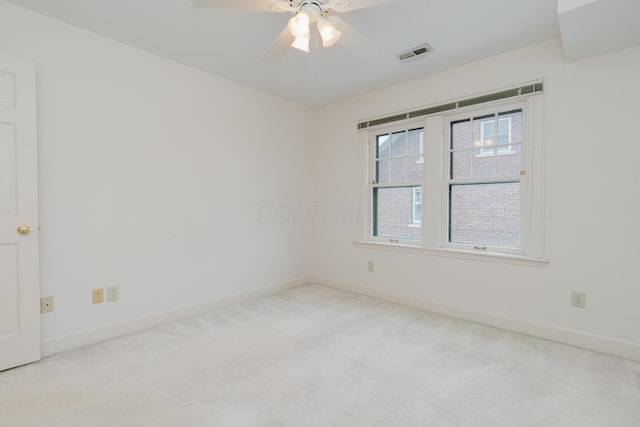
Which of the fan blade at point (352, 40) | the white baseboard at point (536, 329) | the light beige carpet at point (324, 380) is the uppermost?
the fan blade at point (352, 40)

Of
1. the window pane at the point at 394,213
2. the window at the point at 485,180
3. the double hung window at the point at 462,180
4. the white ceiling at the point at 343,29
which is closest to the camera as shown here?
the white ceiling at the point at 343,29

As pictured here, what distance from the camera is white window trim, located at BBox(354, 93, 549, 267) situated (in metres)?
2.57

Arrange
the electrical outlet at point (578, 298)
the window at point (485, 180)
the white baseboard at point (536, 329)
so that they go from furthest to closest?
1. the window at point (485, 180)
2. the electrical outlet at point (578, 298)
3. the white baseboard at point (536, 329)

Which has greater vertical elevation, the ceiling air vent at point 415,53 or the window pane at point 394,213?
the ceiling air vent at point 415,53

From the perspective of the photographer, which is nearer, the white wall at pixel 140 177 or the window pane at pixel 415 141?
the white wall at pixel 140 177

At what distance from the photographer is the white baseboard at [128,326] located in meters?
2.26

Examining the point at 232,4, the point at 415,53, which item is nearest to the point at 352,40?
the point at 415,53

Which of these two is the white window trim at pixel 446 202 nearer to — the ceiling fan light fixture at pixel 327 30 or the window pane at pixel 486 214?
the window pane at pixel 486 214

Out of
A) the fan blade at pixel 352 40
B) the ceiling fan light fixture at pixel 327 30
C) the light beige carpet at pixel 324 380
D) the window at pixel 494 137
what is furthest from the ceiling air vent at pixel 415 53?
the light beige carpet at pixel 324 380

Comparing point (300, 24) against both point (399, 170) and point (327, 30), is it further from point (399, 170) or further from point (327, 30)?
point (399, 170)

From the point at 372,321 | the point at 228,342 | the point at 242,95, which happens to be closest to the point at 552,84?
the point at 372,321

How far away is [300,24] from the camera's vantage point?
68.0 inches

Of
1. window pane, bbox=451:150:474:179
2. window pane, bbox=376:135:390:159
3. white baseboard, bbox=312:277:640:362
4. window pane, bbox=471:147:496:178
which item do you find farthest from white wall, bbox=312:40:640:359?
window pane, bbox=376:135:390:159

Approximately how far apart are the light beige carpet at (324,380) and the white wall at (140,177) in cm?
49
